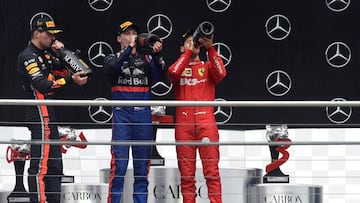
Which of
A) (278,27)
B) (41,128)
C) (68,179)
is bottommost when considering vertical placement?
(68,179)

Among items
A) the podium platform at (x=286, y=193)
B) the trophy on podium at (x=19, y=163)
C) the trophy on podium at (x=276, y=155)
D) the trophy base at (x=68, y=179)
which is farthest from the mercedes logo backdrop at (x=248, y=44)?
the podium platform at (x=286, y=193)

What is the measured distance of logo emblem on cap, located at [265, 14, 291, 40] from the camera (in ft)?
23.2

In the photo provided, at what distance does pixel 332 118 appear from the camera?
7.11m

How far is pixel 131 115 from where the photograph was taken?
243 inches

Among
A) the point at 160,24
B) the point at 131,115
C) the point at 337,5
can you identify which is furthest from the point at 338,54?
the point at 131,115

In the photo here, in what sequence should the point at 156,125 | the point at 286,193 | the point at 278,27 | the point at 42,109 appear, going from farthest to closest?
1. the point at 278,27
2. the point at 156,125
3. the point at 42,109
4. the point at 286,193

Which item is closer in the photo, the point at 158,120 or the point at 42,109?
the point at 42,109

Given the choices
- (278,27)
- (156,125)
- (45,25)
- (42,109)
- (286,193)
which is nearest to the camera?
(286,193)

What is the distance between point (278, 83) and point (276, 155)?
1.81 ft

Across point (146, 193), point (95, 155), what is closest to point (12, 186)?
point (95, 155)

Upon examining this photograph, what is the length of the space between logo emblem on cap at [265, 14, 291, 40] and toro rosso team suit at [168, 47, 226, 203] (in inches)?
37.1

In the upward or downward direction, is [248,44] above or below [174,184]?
above

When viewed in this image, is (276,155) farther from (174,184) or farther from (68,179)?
(68,179)

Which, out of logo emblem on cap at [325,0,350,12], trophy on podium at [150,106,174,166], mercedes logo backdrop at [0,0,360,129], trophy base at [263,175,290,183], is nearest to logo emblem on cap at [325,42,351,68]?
mercedes logo backdrop at [0,0,360,129]
